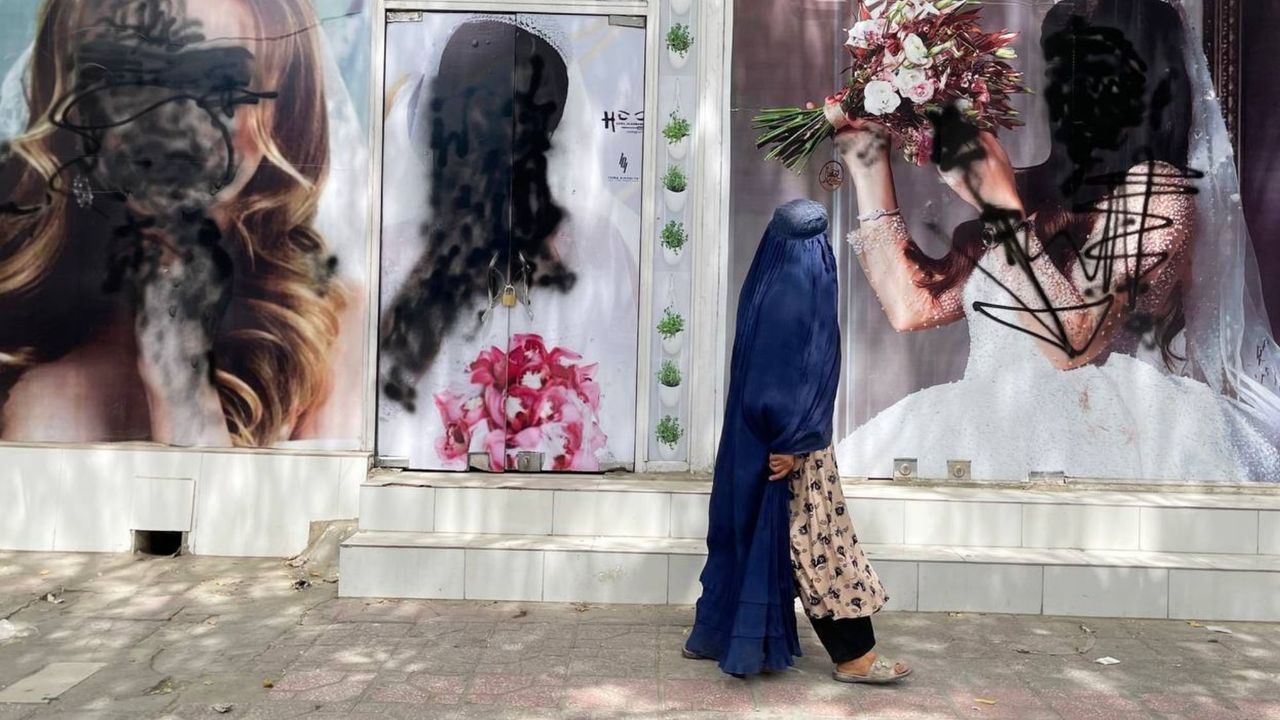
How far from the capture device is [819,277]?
4312mm

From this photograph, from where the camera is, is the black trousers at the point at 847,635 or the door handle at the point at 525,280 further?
the door handle at the point at 525,280

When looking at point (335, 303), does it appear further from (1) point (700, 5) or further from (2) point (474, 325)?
(1) point (700, 5)

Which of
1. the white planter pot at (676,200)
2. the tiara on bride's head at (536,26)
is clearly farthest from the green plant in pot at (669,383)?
the tiara on bride's head at (536,26)

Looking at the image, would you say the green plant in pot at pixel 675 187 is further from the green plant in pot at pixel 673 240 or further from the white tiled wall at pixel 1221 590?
the white tiled wall at pixel 1221 590

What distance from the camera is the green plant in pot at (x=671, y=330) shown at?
619 cm

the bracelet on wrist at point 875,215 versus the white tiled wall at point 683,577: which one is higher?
the bracelet on wrist at point 875,215

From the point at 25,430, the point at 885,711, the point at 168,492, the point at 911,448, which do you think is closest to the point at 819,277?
the point at 885,711

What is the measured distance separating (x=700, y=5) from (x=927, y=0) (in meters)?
1.19

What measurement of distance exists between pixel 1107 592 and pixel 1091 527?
43cm

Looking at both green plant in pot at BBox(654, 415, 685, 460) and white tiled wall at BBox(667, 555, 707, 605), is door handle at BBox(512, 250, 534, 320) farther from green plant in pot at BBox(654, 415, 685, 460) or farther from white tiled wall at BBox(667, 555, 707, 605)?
white tiled wall at BBox(667, 555, 707, 605)

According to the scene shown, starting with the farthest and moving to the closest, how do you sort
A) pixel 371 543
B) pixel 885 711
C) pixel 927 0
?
pixel 927 0 → pixel 371 543 → pixel 885 711

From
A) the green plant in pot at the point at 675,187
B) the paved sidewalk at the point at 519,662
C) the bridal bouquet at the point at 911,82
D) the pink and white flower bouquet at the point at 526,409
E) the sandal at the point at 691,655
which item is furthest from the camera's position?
the pink and white flower bouquet at the point at 526,409

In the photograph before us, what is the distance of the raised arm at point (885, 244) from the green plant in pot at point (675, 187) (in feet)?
2.82

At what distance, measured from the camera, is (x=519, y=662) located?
4.56 m
